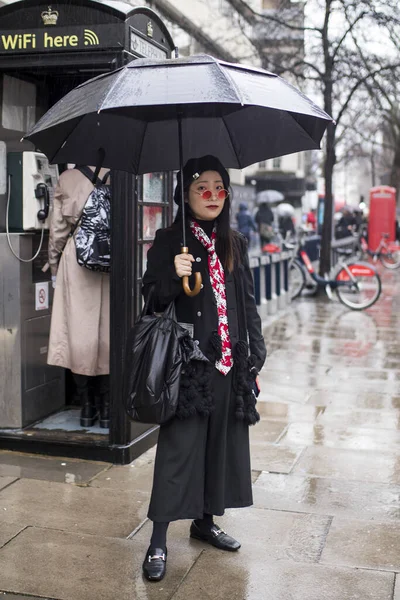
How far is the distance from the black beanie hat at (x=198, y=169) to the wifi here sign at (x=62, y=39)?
1566 millimetres

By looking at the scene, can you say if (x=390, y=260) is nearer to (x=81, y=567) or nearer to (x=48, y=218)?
(x=48, y=218)

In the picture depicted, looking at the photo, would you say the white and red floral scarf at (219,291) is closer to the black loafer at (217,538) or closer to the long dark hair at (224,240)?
the long dark hair at (224,240)

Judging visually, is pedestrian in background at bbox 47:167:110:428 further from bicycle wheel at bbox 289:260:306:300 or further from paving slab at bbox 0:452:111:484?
bicycle wheel at bbox 289:260:306:300

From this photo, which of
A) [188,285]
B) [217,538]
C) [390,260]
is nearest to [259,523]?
[217,538]

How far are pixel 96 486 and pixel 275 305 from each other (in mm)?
8545

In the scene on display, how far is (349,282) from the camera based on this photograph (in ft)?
45.6

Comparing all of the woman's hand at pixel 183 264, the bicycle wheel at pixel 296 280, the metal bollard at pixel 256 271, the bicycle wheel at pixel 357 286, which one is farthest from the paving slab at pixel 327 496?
the bicycle wheel at pixel 296 280

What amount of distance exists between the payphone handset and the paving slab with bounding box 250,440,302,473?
211cm

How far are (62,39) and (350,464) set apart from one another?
10.5 ft

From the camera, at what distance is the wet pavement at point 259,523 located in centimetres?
359

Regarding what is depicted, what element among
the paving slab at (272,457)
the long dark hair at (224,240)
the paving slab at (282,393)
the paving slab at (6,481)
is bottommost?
the paving slab at (272,457)

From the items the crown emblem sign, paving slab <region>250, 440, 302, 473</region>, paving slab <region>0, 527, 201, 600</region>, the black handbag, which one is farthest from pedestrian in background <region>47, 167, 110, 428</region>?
the black handbag

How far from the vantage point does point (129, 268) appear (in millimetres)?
5211

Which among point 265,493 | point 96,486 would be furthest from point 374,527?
point 96,486
